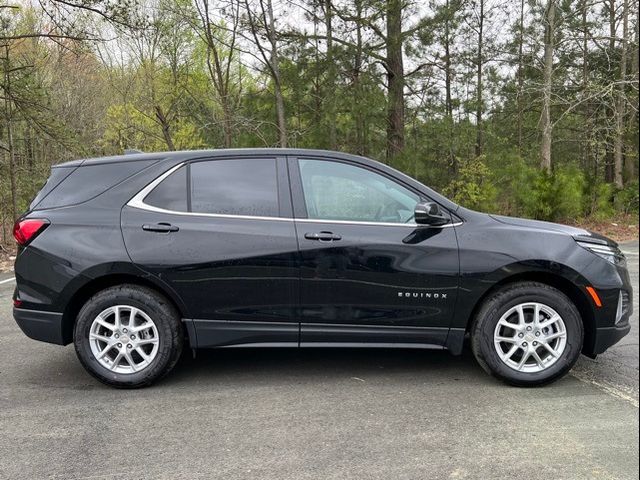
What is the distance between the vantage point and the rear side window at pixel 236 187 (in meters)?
4.09

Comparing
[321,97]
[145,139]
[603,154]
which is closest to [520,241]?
[321,97]

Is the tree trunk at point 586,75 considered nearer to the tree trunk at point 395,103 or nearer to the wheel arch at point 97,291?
the tree trunk at point 395,103

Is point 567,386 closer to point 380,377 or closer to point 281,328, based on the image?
point 380,377

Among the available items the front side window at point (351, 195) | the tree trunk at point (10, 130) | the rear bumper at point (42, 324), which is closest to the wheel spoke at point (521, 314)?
the front side window at point (351, 195)

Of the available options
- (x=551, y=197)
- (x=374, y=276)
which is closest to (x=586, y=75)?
(x=551, y=197)

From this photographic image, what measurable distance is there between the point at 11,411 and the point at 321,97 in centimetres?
1298

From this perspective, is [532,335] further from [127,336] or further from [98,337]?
[98,337]

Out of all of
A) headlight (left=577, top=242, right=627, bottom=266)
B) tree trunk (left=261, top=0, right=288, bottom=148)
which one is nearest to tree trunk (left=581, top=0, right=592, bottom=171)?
tree trunk (left=261, top=0, right=288, bottom=148)

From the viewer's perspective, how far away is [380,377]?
4.24 m

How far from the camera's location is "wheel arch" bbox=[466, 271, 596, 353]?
395 cm

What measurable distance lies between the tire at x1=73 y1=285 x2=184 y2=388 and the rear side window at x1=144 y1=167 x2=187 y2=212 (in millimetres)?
658

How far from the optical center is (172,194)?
4133 mm

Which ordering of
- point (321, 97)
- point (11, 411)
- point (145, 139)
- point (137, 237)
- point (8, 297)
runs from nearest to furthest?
point (11, 411), point (137, 237), point (8, 297), point (321, 97), point (145, 139)

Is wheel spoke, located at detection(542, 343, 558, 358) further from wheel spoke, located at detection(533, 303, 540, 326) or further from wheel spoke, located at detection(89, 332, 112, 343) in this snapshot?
wheel spoke, located at detection(89, 332, 112, 343)
